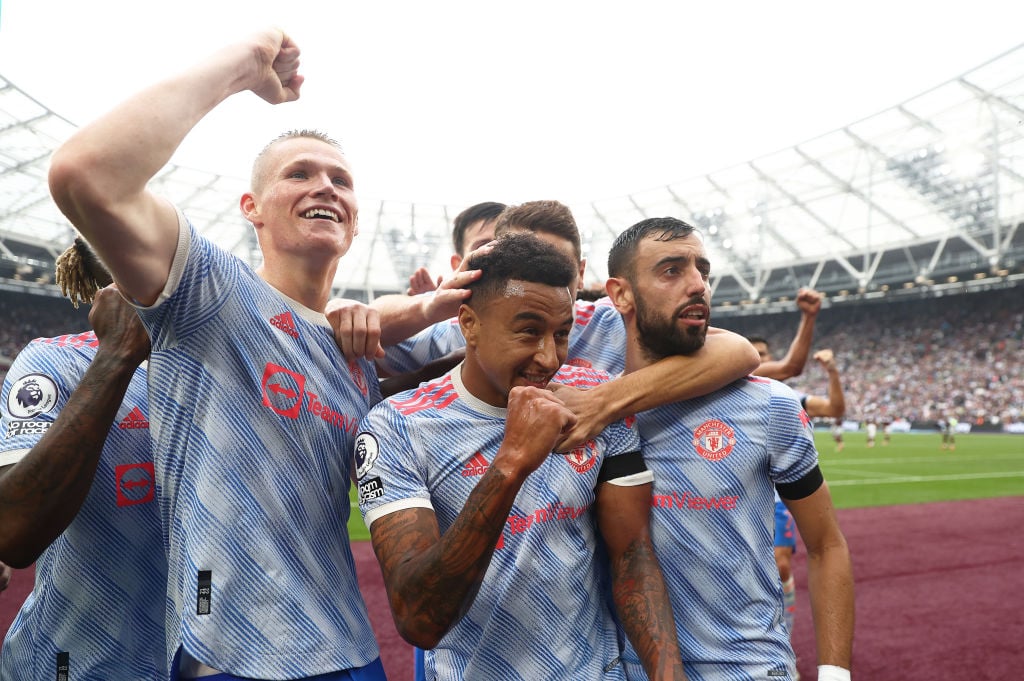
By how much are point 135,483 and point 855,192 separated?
40932 mm

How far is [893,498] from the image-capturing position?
48.7 ft

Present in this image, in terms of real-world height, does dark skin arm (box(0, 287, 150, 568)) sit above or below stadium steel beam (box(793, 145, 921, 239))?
above

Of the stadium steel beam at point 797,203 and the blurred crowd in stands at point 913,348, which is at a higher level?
the stadium steel beam at point 797,203

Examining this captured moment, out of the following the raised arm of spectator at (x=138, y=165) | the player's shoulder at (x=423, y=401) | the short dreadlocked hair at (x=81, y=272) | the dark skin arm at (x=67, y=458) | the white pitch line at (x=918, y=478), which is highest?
the raised arm of spectator at (x=138, y=165)

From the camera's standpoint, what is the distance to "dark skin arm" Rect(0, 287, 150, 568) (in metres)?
1.87

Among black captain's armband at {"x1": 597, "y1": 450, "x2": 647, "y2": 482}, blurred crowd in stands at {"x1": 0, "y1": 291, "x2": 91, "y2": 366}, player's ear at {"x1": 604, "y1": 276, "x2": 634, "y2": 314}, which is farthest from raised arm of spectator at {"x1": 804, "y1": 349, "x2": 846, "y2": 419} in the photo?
blurred crowd in stands at {"x1": 0, "y1": 291, "x2": 91, "y2": 366}

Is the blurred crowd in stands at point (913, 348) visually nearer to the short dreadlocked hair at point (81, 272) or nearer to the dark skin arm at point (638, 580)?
the short dreadlocked hair at point (81, 272)

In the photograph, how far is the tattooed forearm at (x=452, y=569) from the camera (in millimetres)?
1514

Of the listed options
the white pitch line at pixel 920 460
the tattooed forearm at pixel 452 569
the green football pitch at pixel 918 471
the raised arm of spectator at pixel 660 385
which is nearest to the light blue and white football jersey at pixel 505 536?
the raised arm of spectator at pixel 660 385

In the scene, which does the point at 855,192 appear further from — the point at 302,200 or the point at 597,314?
the point at 302,200

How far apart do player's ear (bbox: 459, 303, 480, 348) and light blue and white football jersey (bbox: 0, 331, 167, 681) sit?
1130 millimetres

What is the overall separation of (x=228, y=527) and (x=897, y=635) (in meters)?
6.82

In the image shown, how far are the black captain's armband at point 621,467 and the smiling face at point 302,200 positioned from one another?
103cm

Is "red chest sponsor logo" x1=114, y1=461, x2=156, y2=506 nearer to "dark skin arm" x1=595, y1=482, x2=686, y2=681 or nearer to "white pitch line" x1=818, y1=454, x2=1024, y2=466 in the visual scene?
"dark skin arm" x1=595, y1=482, x2=686, y2=681
